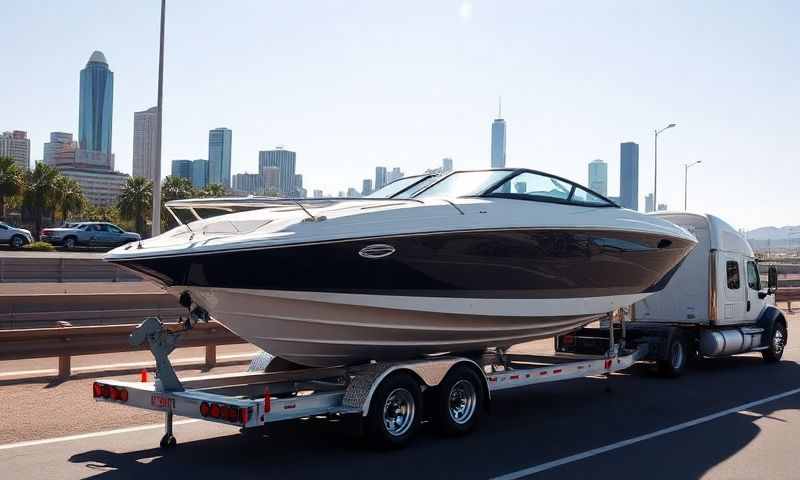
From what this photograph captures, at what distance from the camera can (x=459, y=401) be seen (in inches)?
345

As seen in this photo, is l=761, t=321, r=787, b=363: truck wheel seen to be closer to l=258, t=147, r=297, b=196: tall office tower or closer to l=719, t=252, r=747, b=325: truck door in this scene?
l=719, t=252, r=747, b=325: truck door

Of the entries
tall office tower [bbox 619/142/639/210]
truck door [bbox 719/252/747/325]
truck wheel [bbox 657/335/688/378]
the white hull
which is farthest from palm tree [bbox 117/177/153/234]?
the white hull

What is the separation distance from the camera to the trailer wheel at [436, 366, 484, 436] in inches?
334

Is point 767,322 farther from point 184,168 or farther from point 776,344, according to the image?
point 184,168

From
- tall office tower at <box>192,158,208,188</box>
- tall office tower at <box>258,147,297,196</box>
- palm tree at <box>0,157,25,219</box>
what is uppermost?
tall office tower at <box>192,158,208,188</box>

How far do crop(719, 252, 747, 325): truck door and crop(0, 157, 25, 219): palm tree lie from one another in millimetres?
56013

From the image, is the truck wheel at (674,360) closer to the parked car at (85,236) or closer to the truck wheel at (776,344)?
the truck wheel at (776,344)

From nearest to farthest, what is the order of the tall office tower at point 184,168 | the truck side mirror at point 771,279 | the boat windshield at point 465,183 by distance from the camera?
1. the boat windshield at point 465,183
2. the truck side mirror at point 771,279
3. the tall office tower at point 184,168

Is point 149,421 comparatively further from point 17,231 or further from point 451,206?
point 17,231

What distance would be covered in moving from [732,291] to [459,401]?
7723mm

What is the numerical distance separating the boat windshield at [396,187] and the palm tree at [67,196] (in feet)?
202

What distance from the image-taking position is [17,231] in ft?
123

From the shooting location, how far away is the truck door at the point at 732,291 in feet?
46.6

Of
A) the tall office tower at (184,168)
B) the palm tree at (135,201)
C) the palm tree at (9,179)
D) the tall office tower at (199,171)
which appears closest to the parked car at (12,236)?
the palm tree at (9,179)
